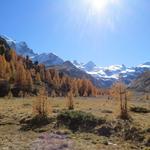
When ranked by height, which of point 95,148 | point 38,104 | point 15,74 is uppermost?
point 15,74

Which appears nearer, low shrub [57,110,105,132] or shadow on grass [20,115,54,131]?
low shrub [57,110,105,132]

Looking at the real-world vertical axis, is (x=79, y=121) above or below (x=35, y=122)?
above

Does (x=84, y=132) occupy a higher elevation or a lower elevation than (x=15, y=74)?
lower

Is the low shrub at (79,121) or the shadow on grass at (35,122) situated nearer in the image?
the low shrub at (79,121)

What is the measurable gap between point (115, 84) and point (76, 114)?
11.9 meters

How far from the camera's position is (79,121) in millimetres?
45500

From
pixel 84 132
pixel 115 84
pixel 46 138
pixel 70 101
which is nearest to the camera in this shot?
pixel 46 138

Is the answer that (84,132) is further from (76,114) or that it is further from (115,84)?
(115,84)

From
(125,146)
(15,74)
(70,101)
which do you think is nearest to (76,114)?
(125,146)

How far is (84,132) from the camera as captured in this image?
41500mm

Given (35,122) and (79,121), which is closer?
(79,121)

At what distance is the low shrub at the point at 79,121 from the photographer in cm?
4407

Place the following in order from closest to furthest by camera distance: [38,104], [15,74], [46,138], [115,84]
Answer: [46,138] → [38,104] → [115,84] → [15,74]

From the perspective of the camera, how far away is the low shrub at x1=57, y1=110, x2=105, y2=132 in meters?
44.1
